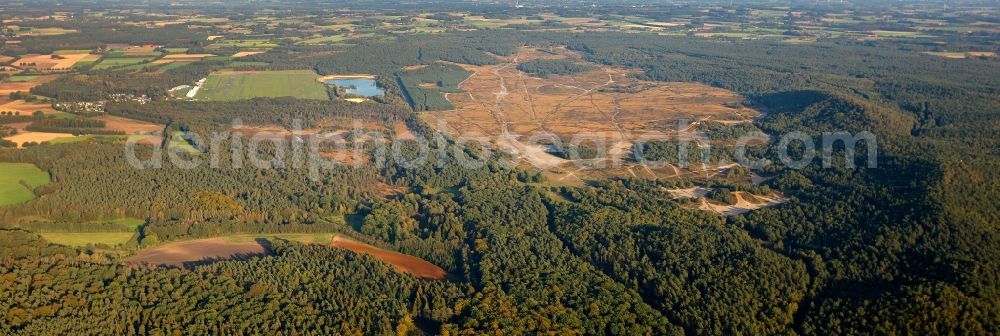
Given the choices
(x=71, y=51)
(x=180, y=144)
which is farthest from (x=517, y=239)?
(x=71, y=51)

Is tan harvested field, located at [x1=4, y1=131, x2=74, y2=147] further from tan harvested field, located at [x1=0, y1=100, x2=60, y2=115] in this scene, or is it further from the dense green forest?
tan harvested field, located at [x1=0, y1=100, x2=60, y2=115]

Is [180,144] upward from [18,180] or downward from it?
upward

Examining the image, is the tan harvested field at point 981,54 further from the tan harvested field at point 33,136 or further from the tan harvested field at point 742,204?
the tan harvested field at point 33,136

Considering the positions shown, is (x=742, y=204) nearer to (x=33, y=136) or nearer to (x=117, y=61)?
(x=33, y=136)

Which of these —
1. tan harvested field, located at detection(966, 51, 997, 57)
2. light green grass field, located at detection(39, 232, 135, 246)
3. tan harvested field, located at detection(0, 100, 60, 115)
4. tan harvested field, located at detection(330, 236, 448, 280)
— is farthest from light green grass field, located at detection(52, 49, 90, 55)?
tan harvested field, located at detection(966, 51, 997, 57)

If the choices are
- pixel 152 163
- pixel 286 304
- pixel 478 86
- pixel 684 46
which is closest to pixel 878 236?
pixel 286 304

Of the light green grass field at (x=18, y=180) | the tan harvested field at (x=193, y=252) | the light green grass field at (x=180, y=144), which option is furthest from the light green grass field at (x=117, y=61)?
the tan harvested field at (x=193, y=252)

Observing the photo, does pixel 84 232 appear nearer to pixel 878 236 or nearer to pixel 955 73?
pixel 878 236
